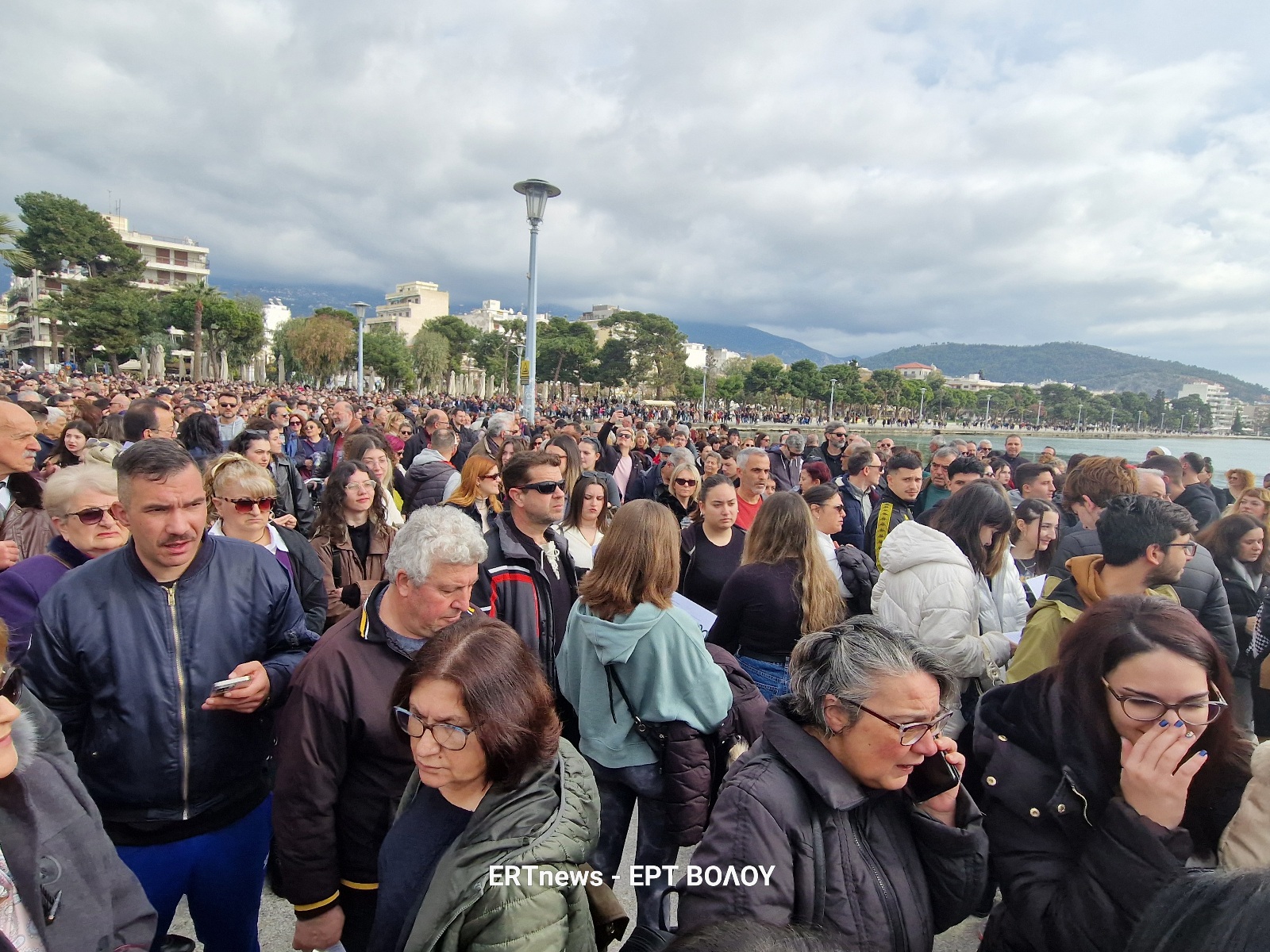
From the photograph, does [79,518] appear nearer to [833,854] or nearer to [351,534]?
[351,534]

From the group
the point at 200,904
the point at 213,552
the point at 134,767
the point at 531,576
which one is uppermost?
the point at 213,552

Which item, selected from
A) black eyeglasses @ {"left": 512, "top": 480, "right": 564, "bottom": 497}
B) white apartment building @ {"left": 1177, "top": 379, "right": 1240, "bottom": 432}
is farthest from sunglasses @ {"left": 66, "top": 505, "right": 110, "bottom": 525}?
white apartment building @ {"left": 1177, "top": 379, "right": 1240, "bottom": 432}

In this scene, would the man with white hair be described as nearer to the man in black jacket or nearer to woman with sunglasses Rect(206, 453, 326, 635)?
the man in black jacket

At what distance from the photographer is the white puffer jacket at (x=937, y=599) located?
2775 millimetres

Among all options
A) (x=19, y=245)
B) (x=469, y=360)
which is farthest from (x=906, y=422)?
(x=19, y=245)

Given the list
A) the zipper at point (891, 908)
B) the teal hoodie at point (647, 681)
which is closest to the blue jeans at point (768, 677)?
the teal hoodie at point (647, 681)

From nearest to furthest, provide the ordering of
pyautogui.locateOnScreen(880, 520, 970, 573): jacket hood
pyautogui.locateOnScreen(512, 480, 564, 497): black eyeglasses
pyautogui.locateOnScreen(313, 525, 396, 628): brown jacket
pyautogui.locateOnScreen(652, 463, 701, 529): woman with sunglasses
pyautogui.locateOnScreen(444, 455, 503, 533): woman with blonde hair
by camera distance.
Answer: pyautogui.locateOnScreen(880, 520, 970, 573): jacket hood
pyautogui.locateOnScreen(512, 480, 564, 497): black eyeglasses
pyautogui.locateOnScreen(313, 525, 396, 628): brown jacket
pyautogui.locateOnScreen(444, 455, 503, 533): woman with blonde hair
pyautogui.locateOnScreen(652, 463, 701, 529): woman with sunglasses

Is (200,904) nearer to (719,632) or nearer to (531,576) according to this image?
(531,576)

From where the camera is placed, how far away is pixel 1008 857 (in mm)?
1605

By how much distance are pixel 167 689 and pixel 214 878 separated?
0.67m

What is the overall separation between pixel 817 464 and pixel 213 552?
5.07 meters

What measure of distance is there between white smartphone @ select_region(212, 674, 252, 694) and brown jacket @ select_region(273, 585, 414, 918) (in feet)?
0.74

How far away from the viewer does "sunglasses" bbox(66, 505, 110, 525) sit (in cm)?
258

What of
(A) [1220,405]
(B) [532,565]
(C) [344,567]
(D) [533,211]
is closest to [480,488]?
(C) [344,567]
